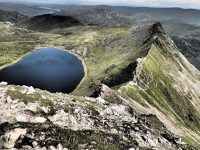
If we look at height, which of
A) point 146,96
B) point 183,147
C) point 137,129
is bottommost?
point 146,96

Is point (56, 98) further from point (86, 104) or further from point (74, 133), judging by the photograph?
point (74, 133)

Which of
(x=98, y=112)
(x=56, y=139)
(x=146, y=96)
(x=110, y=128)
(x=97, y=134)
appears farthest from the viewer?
(x=146, y=96)

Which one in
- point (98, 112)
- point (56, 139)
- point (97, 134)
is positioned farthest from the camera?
point (98, 112)

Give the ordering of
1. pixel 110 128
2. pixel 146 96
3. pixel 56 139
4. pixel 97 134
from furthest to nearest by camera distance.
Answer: pixel 146 96 → pixel 110 128 → pixel 97 134 → pixel 56 139

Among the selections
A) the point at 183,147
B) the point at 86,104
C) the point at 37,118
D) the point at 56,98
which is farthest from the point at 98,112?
the point at 183,147

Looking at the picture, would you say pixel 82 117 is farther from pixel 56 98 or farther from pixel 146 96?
pixel 146 96

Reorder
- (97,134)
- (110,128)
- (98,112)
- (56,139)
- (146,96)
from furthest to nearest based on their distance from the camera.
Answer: (146,96), (98,112), (110,128), (97,134), (56,139)

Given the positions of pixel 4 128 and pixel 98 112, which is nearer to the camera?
pixel 4 128

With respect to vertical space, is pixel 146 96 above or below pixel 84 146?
below

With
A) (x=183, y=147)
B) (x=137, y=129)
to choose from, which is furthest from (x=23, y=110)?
(x=183, y=147)
